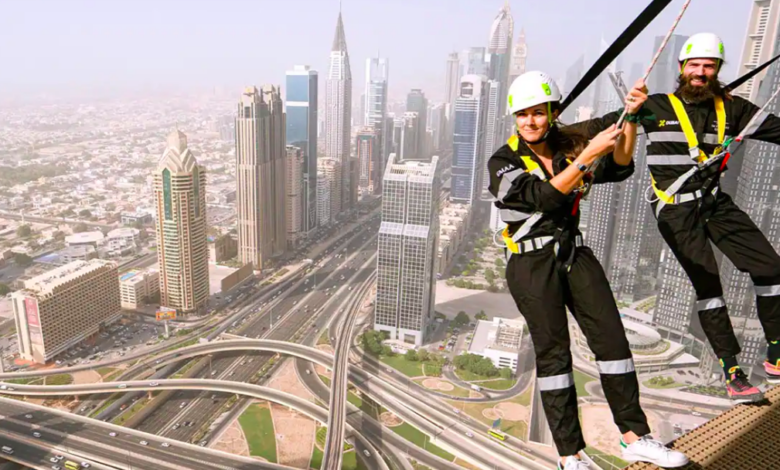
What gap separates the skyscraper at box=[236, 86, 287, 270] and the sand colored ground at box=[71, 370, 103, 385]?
967 centimetres

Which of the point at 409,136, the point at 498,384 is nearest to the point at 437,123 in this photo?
the point at 409,136

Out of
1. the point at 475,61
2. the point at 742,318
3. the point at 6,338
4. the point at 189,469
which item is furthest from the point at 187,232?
the point at 475,61

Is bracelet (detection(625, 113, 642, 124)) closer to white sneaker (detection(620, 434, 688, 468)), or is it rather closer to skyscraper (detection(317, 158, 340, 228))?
white sneaker (detection(620, 434, 688, 468))

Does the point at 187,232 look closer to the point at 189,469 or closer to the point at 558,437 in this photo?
the point at 189,469

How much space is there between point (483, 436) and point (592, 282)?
38.0 feet

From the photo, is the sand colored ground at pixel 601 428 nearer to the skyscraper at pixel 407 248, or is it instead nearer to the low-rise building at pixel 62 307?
the skyscraper at pixel 407 248

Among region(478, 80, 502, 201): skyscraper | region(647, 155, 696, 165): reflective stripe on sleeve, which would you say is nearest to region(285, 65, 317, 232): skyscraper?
region(478, 80, 502, 201): skyscraper

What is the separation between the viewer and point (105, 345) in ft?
56.3

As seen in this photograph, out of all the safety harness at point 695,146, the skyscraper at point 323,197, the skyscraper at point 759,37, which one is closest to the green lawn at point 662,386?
the skyscraper at point 759,37

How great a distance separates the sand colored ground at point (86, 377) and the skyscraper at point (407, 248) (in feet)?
27.4

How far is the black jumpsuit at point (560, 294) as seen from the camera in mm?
1956

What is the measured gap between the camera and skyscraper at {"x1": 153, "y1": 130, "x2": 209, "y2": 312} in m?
18.2

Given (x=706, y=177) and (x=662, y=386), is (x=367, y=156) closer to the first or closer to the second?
(x=662, y=386)

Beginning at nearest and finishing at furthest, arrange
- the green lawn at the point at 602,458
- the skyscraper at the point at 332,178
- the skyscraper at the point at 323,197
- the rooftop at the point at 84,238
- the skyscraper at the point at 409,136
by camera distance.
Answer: the green lawn at the point at 602,458, the rooftop at the point at 84,238, the skyscraper at the point at 323,197, the skyscraper at the point at 332,178, the skyscraper at the point at 409,136
